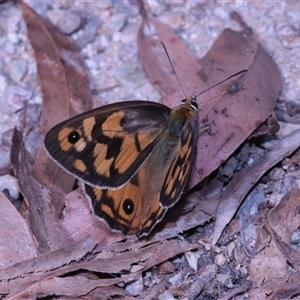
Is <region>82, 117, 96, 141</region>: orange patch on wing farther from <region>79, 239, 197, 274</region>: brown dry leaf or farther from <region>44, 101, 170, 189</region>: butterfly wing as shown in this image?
<region>79, 239, 197, 274</region>: brown dry leaf

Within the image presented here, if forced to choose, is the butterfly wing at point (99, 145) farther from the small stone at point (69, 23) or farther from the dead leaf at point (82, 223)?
the small stone at point (69, 23)

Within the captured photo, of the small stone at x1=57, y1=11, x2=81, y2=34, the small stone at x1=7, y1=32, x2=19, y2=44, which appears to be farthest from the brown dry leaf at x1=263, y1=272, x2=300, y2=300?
the small stone at x1=7, y1=32, x2=19, y2=44

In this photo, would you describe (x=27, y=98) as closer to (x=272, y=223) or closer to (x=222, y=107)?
(x=222, y=107)

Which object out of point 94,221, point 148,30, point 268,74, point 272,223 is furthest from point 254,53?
point 94,221

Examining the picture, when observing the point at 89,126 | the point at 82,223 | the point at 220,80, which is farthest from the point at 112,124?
the point at 220,80

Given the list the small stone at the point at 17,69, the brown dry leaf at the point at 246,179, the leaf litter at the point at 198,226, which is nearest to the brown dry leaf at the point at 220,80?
the leaf litter at the point at 198,226

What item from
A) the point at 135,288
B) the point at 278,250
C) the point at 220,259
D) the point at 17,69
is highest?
the point at 17,69

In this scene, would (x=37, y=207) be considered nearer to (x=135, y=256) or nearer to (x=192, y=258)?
(x=135, y=256)

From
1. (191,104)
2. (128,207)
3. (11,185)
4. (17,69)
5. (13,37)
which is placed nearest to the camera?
(128,207)
